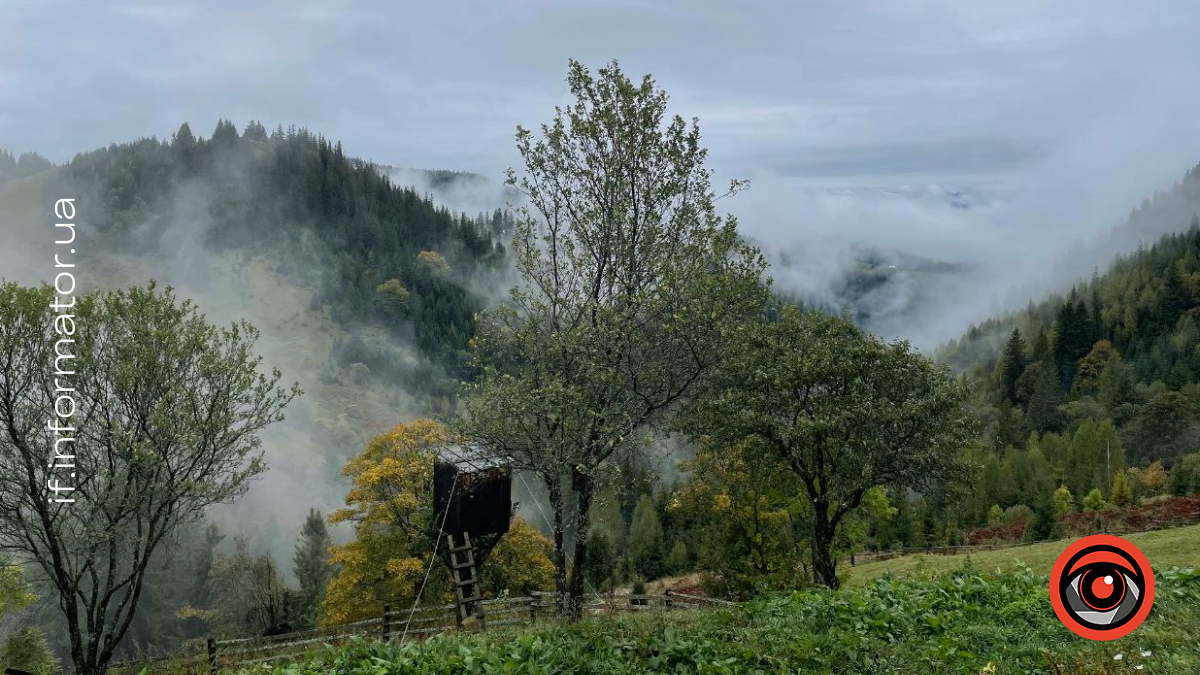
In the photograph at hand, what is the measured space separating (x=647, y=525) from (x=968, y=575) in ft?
287

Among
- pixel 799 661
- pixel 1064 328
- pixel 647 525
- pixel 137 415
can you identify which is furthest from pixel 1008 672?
pixel 1064 328

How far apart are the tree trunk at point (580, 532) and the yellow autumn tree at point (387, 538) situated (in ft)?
92.9

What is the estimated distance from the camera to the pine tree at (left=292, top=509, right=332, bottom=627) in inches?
2741

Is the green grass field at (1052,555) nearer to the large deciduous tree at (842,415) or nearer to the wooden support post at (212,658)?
the large deciduous tree at (842,415)

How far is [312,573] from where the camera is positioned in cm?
7769

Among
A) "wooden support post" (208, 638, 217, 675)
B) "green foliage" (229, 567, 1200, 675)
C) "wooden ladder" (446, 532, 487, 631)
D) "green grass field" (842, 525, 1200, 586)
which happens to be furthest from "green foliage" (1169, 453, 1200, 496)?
"wooden support post" (208, 638, 217, 675)

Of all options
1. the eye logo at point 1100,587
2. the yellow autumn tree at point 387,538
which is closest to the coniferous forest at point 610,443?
the eye logo at point 1100,587

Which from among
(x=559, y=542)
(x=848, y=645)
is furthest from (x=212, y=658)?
(x=848, y=645)

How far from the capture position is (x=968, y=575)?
663 inches

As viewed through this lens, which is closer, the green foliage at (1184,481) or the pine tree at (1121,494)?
the green foliage at (1184,481)

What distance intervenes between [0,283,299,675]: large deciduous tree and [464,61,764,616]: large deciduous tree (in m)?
9.42

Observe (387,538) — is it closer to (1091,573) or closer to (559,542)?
(559,542)

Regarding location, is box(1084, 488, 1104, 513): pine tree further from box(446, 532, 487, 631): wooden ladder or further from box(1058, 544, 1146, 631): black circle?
box(1058, 544, 1146, 631): black circle

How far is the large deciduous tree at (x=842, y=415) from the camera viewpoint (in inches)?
1054
